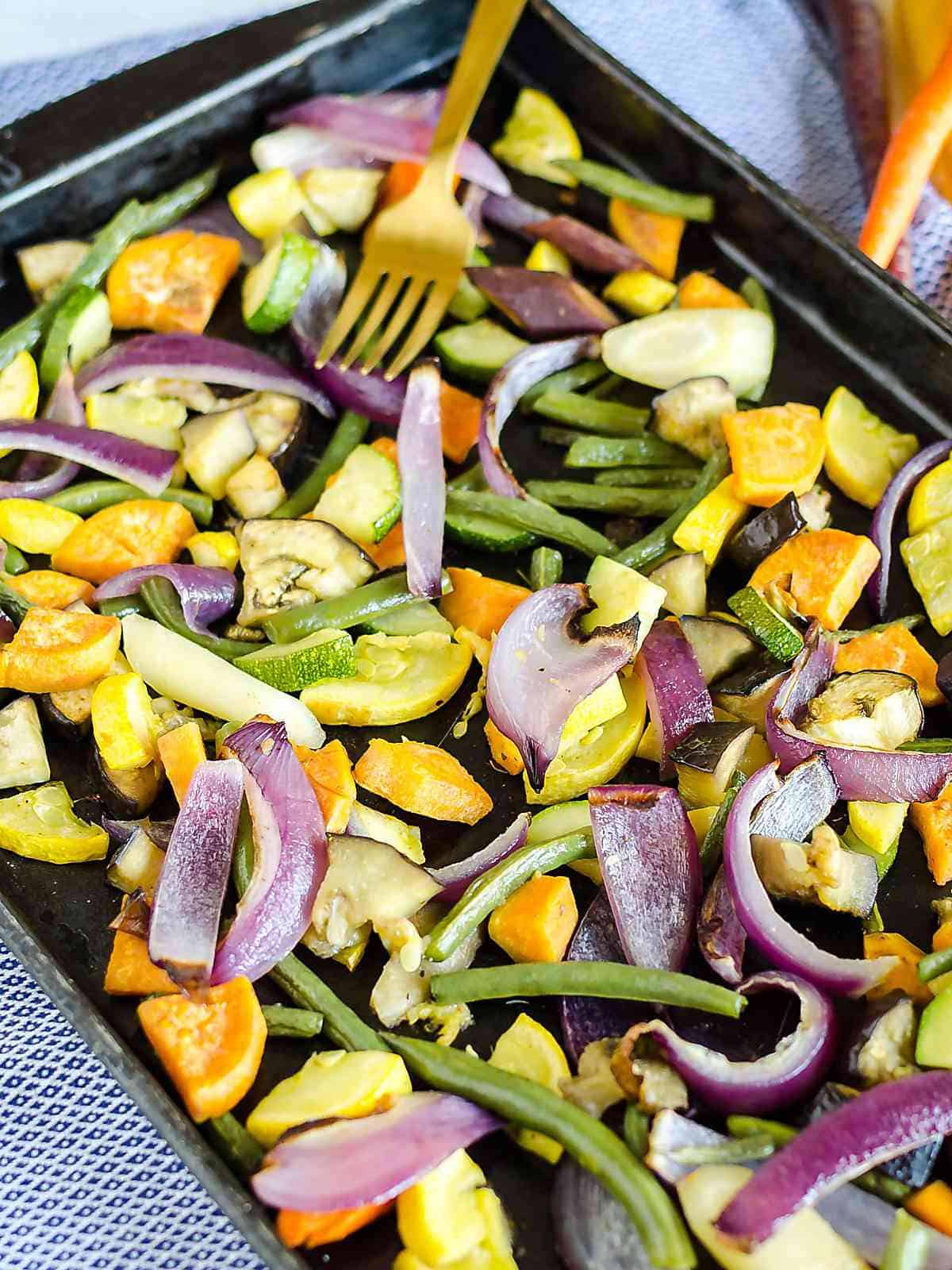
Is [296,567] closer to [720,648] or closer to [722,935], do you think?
[720,648]

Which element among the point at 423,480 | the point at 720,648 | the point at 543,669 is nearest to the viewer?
the point at 543,669

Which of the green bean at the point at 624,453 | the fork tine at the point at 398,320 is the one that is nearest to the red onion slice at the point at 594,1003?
the green bean at the point at 624,453

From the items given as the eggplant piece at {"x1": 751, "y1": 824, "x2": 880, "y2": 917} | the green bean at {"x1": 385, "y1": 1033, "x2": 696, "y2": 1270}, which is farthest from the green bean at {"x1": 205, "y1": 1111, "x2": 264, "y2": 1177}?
the eggplant piece at {"x1": 751, "y1": 824, "x2": 880, "y2": 917}

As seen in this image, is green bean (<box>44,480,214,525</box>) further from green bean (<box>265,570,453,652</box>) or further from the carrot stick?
the carrot stick

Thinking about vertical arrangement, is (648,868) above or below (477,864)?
above

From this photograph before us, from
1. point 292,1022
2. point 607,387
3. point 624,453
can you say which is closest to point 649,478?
point 624,453

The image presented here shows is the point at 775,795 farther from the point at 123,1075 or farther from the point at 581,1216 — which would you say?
the point at 123,1075

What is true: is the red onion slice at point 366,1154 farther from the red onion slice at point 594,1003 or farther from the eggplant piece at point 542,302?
the eggplant piece at point 542,302
